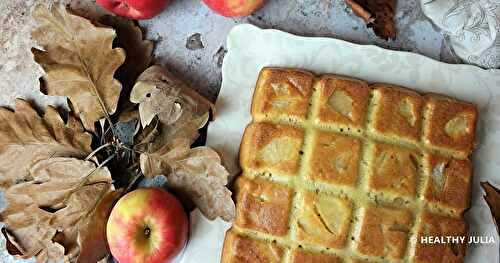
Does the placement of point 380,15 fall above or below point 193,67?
above

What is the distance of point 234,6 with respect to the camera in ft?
5.02

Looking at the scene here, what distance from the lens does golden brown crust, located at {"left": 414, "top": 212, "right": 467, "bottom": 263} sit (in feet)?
4.74

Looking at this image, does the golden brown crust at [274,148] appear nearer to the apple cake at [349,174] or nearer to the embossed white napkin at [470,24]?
the apple cake at [349,174]

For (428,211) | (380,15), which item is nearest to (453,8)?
(380,15)

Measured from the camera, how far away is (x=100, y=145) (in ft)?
5.23

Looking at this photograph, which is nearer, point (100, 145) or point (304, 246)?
point (304, 246)

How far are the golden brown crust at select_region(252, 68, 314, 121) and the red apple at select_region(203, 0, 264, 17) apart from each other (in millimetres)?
178

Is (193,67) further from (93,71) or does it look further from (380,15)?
(380,15)

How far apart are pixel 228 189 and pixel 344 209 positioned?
0.27 metres

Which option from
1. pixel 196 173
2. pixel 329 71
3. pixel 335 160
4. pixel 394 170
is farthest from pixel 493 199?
pixel 196 173

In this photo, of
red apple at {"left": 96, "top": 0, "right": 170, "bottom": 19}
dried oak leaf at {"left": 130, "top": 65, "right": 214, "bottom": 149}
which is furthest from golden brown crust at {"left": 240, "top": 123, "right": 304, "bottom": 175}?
red apple at {"left": 96, "top": 0, "right": 170, "bottom": 19}

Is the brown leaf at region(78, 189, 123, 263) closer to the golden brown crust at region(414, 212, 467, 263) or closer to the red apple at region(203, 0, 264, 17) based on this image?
the red apple at region(203, 0, 264, 17)

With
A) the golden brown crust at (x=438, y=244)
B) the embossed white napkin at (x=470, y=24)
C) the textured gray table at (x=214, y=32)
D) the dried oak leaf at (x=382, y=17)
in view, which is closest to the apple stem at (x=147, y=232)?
the textured gray table at (x=214, y=32)

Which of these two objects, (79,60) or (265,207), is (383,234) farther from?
(79,60)
